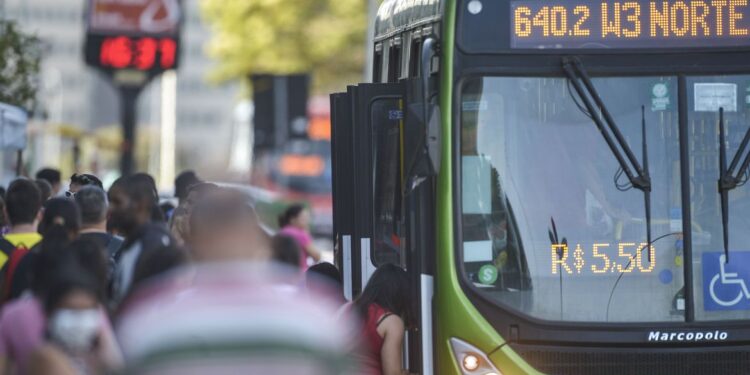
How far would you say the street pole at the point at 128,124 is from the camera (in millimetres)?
21219

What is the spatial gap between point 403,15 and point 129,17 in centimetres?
1128

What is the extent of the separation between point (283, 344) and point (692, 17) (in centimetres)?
512

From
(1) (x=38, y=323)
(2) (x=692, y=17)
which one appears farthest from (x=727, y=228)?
(1) (x=38, y=323)

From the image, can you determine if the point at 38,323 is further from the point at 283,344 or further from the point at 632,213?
the point at 632,213

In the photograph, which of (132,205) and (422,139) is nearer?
(132,205)


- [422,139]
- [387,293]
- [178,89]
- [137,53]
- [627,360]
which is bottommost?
[627,360]

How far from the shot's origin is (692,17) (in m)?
8.83

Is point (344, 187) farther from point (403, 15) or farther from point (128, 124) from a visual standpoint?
point (128, 124)

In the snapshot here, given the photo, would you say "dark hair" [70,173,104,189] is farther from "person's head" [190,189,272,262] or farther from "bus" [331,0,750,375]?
"person's head" [190,189,272,262]

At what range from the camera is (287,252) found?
6.62 m

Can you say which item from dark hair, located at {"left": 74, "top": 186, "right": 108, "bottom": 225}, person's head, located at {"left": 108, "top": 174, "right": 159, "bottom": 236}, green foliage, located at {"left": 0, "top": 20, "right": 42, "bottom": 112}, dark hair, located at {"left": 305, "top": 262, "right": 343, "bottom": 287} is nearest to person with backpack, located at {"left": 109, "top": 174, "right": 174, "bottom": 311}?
person's head, located at {"left": 108, "top": 174, "right": 159, "bottom": 236}

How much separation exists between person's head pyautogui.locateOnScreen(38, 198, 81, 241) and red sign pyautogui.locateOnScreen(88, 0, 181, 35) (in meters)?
13.2

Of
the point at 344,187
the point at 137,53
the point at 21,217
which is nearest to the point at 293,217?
the point at 137,53

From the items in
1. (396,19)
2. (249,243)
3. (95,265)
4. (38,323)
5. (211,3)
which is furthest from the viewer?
(211,3)
